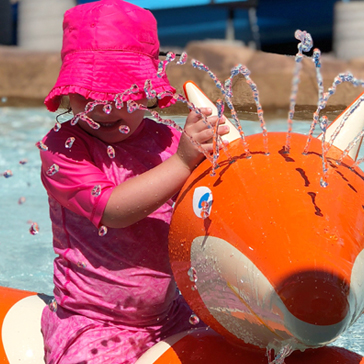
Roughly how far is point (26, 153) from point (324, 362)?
450 cm

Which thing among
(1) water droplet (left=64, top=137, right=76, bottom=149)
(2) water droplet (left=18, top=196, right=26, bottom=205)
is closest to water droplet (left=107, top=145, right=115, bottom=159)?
(1) water droplet (left=64, top=137, right=76, bottom=149)

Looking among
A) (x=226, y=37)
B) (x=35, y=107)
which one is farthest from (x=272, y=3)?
(x=35, y=107)

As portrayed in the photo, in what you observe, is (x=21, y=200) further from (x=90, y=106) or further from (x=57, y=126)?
(x=90, y=106)

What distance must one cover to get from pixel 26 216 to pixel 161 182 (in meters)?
2.88

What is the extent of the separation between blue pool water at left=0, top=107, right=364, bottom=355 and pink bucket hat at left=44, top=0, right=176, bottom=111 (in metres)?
0.34

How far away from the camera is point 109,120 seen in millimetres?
1583

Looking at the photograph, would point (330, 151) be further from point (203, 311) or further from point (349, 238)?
point (203, 311)

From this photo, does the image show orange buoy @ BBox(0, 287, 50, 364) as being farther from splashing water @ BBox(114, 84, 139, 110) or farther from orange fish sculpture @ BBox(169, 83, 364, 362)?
splashing water @ BBox(114, 84, 139, 110)

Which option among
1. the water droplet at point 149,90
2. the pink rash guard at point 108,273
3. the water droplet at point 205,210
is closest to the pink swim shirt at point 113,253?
the pink rash guard at point 108,273

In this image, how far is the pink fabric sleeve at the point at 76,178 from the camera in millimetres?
1487

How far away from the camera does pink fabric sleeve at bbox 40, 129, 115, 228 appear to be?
1487 millimetres

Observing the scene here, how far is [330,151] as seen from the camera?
1.34 metres

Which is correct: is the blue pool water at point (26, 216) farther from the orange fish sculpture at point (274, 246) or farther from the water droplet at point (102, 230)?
the orange fish sculpture at point (274, 246)

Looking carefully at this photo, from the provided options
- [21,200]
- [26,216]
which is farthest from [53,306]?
[21,200]
